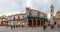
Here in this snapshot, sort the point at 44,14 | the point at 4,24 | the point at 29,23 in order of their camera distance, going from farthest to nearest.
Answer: the point at 29,23, the point at 4,24, the point at 44,14

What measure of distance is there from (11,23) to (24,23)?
21.8 inches

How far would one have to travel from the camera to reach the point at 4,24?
7047 millimetres

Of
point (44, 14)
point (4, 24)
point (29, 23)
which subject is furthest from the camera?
point (29, 23)

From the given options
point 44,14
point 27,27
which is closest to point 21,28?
point 27,27

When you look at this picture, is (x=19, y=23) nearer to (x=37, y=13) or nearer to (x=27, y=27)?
(x=27, y=27)

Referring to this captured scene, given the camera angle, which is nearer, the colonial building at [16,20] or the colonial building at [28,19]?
the colonial building at [28,19]

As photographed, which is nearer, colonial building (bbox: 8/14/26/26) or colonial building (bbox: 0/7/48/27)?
colonial building (bbox: 0/7/48/27)

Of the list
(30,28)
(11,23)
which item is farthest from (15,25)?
(30,28)

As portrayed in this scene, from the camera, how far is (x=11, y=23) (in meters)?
7.24

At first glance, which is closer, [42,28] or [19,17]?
[42,28]

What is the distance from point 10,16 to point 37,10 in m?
1.14

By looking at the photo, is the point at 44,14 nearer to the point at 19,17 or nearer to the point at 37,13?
the point at 37,13

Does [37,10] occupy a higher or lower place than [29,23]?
higher

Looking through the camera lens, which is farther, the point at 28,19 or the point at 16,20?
the point at 28,19
